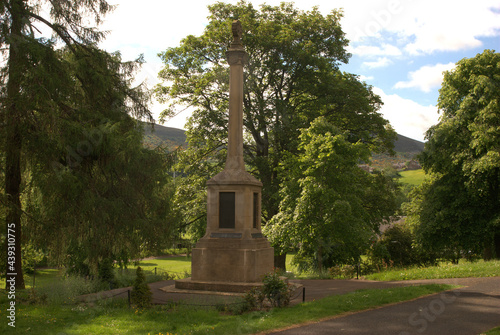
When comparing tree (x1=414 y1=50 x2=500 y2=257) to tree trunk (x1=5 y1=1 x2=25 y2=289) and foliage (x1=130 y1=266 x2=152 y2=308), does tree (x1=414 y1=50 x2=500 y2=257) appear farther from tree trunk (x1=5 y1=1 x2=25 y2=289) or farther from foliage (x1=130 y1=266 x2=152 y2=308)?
tree trunk (x1=5 y1=1 x2=25 y2=289)

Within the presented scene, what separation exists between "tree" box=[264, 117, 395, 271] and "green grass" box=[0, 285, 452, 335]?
788 centimetres

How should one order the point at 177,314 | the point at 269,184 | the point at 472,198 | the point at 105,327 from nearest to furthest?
the point at 105,327, the point at 177,314, the point at 472,198, the point at 269,184

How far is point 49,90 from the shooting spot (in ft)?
45.2

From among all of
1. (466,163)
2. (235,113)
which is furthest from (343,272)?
(235,113)

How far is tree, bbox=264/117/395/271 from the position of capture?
784 inches

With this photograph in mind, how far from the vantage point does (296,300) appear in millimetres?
12156

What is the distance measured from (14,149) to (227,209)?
23.8ft

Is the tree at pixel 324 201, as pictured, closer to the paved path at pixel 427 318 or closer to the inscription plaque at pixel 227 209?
the inscription plaque at pixel 227 209

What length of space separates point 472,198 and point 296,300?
15.6 metres

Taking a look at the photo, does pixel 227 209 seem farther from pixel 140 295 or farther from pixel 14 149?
pixel 14 149

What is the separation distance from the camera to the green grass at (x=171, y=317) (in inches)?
344

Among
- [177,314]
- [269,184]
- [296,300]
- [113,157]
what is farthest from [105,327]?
[269,184]

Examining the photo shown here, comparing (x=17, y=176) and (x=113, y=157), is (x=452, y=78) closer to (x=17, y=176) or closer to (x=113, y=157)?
(x=113, y=157)

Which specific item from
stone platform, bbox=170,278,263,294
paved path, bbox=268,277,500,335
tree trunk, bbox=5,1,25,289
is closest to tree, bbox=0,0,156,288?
tree trunk, bbox=5,1,25,289
